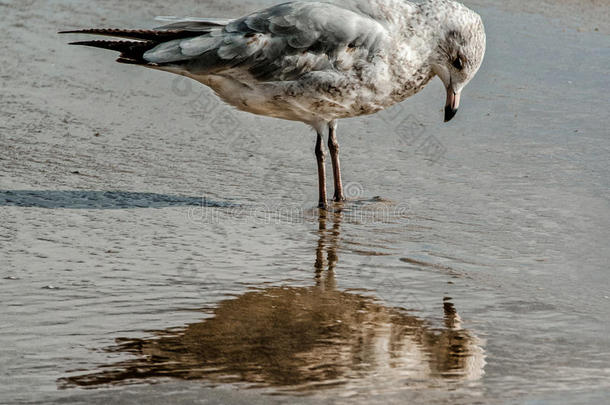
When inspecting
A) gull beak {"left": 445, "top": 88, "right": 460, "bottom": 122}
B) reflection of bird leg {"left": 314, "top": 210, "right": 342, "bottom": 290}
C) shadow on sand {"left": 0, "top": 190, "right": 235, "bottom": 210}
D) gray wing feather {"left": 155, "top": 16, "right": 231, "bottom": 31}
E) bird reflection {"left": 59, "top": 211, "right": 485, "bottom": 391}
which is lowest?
bird reflection {"left": 59, "top": 211, "right": 485, "bottom": 391}

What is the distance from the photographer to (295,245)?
18.5ft

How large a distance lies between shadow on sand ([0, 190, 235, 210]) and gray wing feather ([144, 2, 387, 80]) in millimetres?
850

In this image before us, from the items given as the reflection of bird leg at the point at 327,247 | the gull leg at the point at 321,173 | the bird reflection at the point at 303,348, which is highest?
the gull leg at the point at 321,173

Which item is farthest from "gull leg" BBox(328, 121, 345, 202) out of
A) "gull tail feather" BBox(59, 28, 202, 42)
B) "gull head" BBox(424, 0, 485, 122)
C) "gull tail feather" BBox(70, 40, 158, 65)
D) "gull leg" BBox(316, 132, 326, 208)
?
"gull tail feather" BBox(70, 40, 158, 65)

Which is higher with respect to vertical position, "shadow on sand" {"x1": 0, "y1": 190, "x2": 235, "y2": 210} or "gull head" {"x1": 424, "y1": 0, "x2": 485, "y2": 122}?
"gull head" {"x1": 424, "y1": 0, "x2": 485, "y2": 122}

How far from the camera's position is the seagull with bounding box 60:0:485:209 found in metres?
6.27

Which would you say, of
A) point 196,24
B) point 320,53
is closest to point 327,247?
point 320,53

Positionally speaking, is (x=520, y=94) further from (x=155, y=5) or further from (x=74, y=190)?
(x=155, y=5)

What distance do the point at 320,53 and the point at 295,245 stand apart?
4.47 feet

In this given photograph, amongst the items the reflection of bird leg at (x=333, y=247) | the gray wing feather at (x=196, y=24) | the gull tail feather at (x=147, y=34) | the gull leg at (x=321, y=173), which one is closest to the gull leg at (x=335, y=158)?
the gull leg at (x=321, y=173)

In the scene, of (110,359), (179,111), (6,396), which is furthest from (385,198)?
(6,396)

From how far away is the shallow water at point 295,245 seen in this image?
3875mm

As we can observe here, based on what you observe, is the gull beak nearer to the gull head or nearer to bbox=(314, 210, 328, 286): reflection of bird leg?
the gull head

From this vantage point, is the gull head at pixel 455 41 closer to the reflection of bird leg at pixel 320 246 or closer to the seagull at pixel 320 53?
the seagull at pixel 320 53
